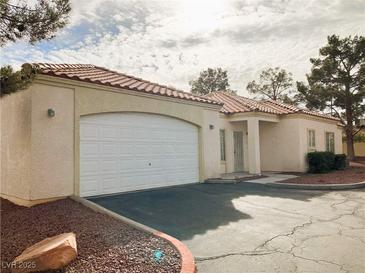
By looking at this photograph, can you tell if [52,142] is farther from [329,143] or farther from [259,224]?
[329,143]

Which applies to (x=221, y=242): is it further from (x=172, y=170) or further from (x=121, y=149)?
(x=172, y=170)

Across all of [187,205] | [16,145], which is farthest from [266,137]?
[16,145]

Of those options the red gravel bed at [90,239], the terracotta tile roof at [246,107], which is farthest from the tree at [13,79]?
the terracotta tile roof at [246,107]

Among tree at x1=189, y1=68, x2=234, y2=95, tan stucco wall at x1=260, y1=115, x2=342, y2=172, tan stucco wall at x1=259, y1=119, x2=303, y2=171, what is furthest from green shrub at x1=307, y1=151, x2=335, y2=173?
tree at x1=189, y1=68, x2=234, y2=95

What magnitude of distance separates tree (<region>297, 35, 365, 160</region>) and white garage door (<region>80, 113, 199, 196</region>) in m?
19.6

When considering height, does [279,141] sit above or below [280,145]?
above

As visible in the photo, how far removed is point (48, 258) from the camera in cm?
412

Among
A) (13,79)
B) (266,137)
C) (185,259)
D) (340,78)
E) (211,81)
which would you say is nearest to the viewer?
(185,259)

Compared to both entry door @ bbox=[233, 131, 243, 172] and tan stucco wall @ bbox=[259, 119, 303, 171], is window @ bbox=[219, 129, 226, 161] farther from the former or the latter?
tan stucco wall @ bbox=[259, 119, 303, 171]

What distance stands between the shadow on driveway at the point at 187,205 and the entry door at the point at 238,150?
5854 millimetres

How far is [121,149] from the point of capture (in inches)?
413

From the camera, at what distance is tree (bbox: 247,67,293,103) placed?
3956 centimetres

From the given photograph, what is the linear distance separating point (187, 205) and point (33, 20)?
21.1 ft

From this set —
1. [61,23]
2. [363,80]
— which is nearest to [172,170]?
[61,23]
